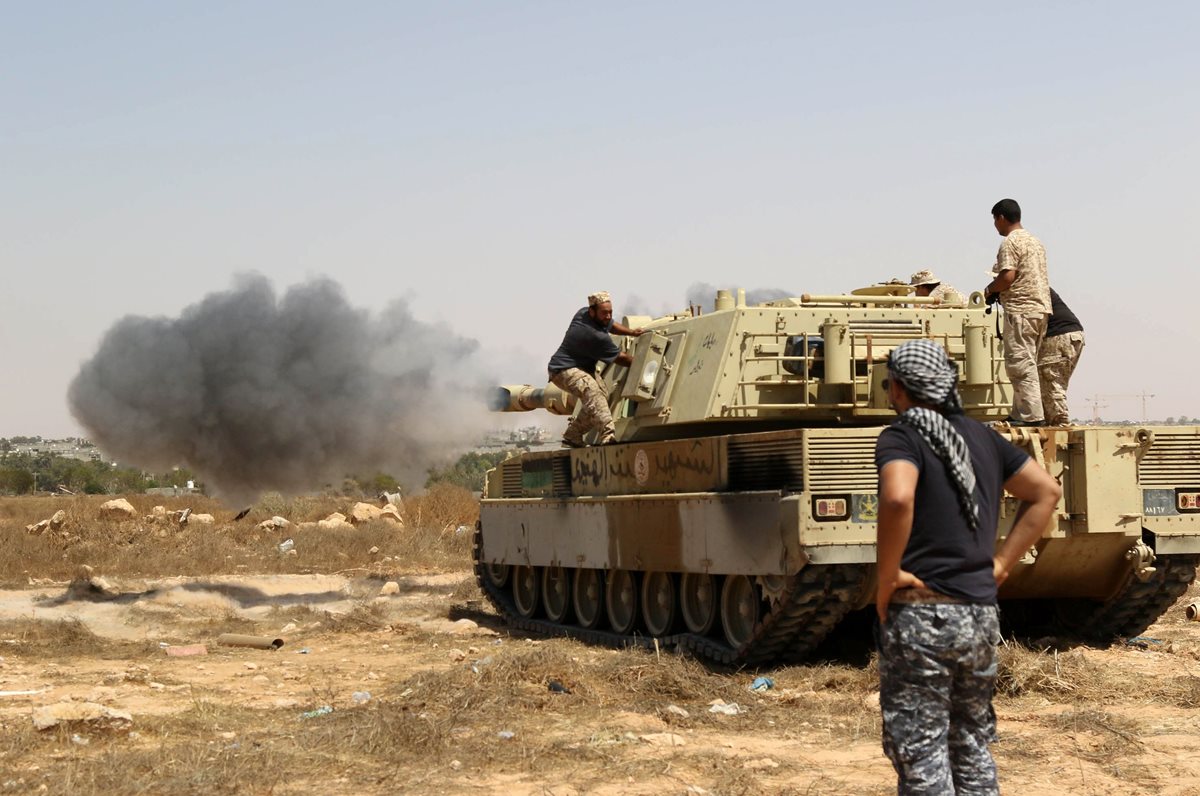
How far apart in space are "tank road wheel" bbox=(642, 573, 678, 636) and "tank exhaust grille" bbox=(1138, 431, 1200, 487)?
3784 millimetres

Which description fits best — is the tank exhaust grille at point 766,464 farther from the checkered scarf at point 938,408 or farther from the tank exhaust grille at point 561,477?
the checkered scarf at point 938,408

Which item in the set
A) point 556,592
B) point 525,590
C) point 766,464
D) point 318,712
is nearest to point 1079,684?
point 766,464

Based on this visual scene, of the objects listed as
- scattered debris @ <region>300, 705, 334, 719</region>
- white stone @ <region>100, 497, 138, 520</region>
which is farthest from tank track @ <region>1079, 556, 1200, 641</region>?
white stone @ <region>100, 497, 138, 520</region>

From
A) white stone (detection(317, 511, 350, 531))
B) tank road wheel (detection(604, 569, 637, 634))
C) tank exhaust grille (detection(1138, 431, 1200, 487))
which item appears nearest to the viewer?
tank exhaust grille (detection(1138, 431, 1200, 487))

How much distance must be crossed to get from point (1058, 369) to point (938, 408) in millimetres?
7695

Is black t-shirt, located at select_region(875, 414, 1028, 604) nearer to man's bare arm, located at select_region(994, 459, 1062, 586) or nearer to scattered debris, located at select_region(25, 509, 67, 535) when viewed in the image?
man's bare arm, located at select_region(994, 459, 1062, 586)

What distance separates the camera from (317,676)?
36.9 feet

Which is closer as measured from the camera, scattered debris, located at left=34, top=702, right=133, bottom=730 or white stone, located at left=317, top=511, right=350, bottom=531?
scattered debris, located at left=34, top=702, right=133, bottom=730

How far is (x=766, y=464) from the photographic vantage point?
11164 millimetres

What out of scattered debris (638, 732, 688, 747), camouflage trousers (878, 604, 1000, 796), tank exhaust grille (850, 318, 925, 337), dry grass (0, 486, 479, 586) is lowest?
dry grass (0, 486, 479, 586)

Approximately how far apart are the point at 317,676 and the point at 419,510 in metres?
19.5

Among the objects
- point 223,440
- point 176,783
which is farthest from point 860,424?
point 223,440

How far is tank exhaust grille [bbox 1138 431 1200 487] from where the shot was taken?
1159cm

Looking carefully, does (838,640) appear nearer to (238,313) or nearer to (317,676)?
(317,676)
